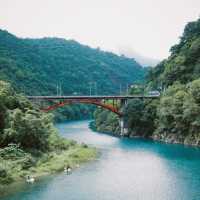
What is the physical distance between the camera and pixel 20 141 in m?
54.1

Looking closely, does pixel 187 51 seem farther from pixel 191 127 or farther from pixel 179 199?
pixel 179 199

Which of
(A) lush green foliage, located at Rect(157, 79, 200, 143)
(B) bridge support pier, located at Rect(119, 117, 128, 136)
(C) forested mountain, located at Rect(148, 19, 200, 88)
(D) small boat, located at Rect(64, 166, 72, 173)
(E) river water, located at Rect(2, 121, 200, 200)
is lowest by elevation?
(E) river water, located at Rect(2, 121, 200, 200)

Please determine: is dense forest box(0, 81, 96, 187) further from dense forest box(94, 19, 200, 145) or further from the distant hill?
the distant hill

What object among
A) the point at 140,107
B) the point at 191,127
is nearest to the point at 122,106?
the point at 140,107

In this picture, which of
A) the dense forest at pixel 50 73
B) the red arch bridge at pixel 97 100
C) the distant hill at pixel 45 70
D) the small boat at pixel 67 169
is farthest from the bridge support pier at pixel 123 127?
the small boat at pixel 67 169

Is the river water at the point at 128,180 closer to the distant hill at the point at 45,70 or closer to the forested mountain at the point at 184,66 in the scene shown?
the forested mountain at the point at 184,66

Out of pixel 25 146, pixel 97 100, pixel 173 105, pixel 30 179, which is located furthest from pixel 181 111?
pixel 30 179

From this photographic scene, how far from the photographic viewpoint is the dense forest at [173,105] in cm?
7669

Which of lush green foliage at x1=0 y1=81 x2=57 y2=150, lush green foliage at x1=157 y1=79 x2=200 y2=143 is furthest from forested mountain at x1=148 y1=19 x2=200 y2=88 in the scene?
lush green foliage at x1=0 y1=81 x2=57 y2=150

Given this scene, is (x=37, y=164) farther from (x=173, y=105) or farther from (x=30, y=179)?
(x=173, y=105)

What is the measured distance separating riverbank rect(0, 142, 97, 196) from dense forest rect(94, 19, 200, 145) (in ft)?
70.2

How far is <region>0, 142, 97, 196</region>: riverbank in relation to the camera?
45.0 metres

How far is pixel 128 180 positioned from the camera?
1866 inches

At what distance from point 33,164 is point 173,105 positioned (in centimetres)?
3413
